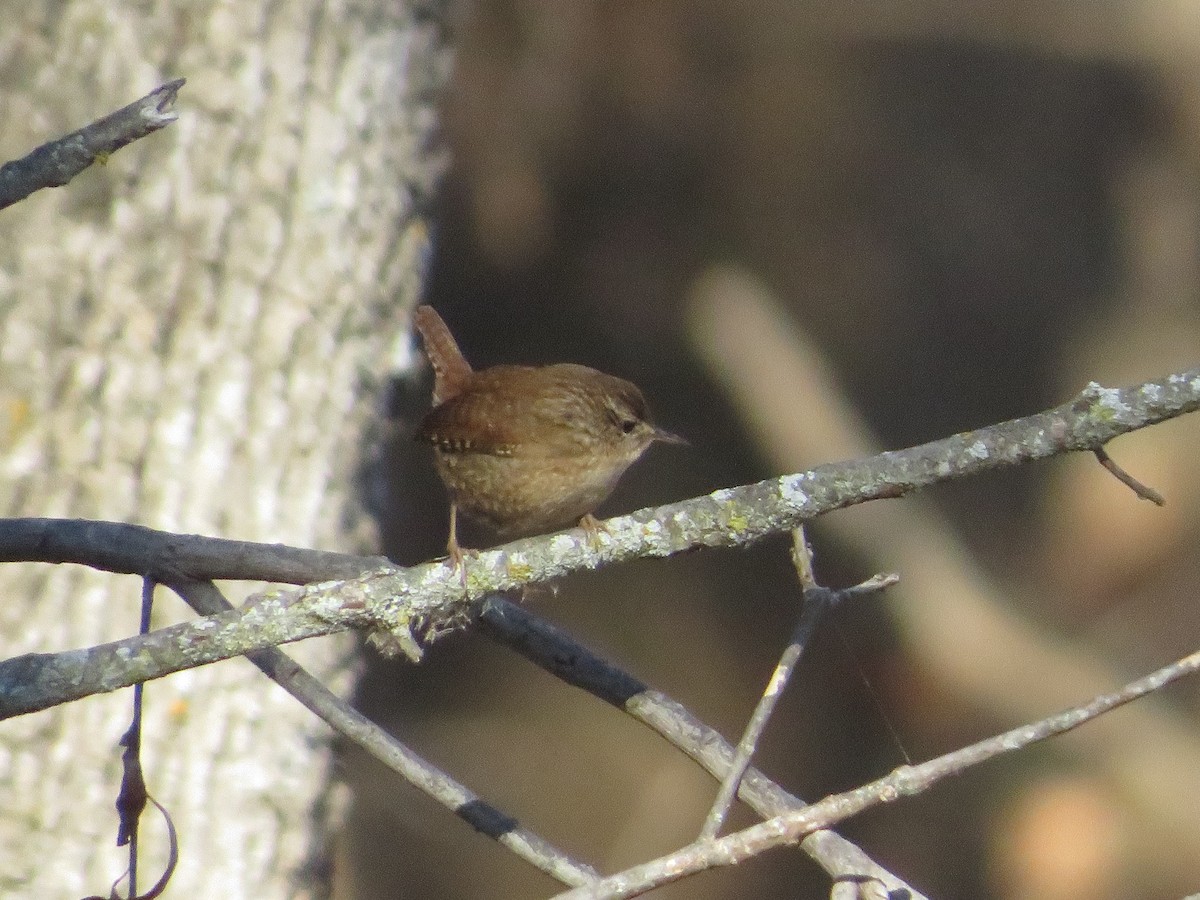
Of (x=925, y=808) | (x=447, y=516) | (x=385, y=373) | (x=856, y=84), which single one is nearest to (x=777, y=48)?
(x=856, y=84)

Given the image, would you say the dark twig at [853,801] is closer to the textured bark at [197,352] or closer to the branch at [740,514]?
the branch at [740,514]

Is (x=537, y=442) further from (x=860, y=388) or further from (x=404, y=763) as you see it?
(x=860, y=388)

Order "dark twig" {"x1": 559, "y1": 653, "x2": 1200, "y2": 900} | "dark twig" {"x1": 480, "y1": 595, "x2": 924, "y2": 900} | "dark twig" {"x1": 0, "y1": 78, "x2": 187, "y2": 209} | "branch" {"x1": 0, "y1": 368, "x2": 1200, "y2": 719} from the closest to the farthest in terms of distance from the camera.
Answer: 1. "dark twig" {"x1": 0, "y1": 78, "x2": 187, "y2": 209}
2. "dark twig" {"x1": 559, "y1": 653, "x2": 1200, "y2": 900}
3. "branch" {"x1": 0, "y1": 368, "x2": 1200, "y2": 719}
4. "dark twig" {"x1": 480, "y1": 595, "x2": 924, "y2": 900}

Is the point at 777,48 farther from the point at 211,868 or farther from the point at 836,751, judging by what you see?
the point at 211,868

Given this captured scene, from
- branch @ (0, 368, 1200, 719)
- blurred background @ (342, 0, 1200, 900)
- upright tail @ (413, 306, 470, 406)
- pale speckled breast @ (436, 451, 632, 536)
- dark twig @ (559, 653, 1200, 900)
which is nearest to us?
dark twig @ (559, 653, 1200, 900)

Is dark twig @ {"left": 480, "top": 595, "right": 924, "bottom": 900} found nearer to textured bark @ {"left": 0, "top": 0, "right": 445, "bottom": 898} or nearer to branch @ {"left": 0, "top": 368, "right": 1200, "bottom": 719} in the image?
branch @ {"left": 0, "top": 368, "right": 1200, "bottom": 719}

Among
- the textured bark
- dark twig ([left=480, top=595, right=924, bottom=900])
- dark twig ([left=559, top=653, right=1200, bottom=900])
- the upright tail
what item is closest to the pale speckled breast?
the upright tail

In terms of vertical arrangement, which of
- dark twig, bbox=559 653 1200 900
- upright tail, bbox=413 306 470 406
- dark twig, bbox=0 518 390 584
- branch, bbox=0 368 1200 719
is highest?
upright tail, bbox=413 306 470 406
